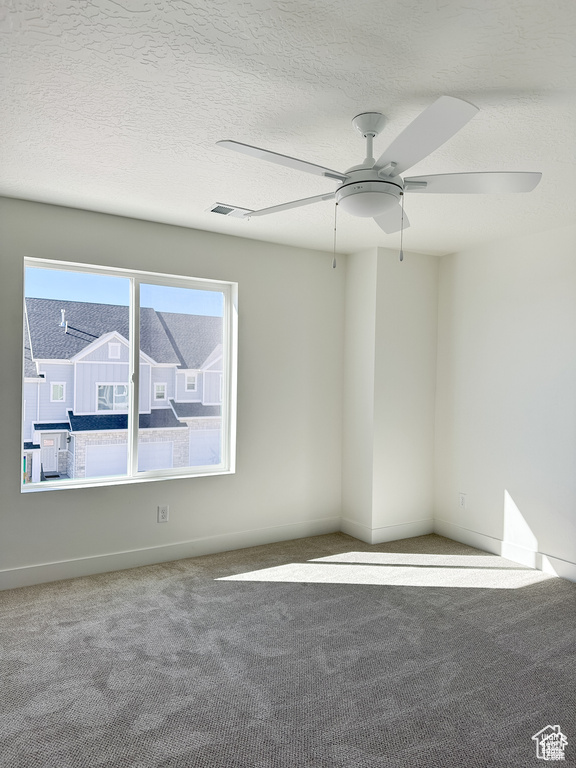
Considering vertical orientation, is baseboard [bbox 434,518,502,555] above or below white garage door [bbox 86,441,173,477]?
below

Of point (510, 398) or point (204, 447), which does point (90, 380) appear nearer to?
point (204, 447)

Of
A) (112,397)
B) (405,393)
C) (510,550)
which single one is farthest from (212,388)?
(510,550)

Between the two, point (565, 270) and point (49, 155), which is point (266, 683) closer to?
point (49, 155)

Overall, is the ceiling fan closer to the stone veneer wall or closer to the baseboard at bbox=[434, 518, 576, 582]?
the stone veneer wall

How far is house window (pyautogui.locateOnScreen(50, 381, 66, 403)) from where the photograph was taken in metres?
3.54

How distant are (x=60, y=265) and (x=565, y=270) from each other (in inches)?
137

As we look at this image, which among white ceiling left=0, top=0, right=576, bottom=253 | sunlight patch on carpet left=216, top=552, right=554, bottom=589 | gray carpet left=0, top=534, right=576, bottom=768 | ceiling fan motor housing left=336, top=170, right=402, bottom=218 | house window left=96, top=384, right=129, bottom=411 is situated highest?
white ceiling left=0, top=0, right=576, bottom=253

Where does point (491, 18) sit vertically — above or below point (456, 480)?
above

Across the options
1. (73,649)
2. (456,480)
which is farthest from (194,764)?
(456,480)

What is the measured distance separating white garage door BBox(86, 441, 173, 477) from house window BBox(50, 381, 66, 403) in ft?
1.27

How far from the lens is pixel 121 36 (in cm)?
171

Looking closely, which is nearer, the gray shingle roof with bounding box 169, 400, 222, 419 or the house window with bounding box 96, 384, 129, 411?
the house window with bounding box 96, 384, 129, 411

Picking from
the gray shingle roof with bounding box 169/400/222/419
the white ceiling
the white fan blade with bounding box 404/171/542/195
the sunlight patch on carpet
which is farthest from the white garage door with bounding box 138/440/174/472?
the white fan blade with bounding box 404/171/542/195

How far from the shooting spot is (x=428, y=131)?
1738 mm
